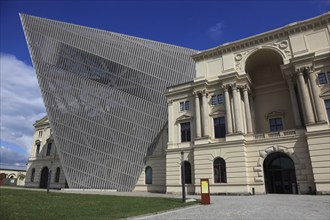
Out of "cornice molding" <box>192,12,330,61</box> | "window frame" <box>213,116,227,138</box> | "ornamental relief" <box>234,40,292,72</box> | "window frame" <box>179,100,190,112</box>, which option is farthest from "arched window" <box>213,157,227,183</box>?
"cornice molding" <box>192,12,330,61</box>

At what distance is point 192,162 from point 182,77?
17.8m

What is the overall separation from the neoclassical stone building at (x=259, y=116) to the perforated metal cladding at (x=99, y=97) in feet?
20.2

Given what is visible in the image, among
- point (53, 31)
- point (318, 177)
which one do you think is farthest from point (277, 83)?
point (53, 31)

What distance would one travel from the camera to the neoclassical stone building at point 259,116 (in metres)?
27.6

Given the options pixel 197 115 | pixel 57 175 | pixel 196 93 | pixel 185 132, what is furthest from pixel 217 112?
pixel 57 175

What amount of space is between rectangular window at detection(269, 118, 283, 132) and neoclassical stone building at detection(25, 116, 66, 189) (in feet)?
148

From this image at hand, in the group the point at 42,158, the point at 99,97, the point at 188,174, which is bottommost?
the point at 188,174

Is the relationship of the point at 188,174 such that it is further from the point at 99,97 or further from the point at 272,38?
the point at 272,38

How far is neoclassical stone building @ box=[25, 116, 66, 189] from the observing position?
56.8 metres

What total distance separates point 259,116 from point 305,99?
798 cm

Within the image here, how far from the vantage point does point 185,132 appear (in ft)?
121

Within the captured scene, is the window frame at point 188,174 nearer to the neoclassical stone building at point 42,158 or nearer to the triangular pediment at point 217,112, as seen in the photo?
the triangular pediment at point 217,112

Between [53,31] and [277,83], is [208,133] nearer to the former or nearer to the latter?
[277,83]

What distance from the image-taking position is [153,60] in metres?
44.8
